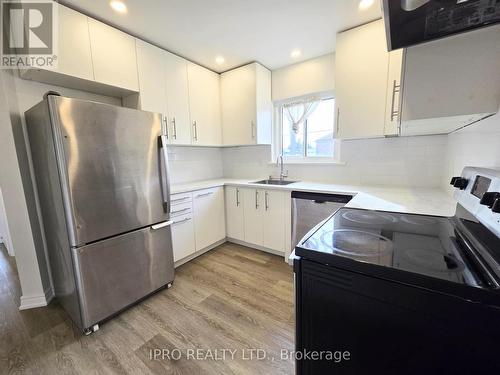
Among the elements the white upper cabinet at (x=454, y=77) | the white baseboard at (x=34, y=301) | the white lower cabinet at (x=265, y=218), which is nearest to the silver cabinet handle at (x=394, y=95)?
the white upper cabinet at (x=454, y=77)

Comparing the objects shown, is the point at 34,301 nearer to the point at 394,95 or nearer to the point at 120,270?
the point at 120,270

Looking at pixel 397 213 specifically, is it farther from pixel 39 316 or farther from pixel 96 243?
pixel 39 316

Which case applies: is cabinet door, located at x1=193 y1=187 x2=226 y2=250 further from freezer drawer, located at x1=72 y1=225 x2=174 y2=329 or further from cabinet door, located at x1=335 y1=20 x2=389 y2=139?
cabinet door, located at x1=335 y1=20 x2=389 y2=139

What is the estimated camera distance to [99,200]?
1495 mm

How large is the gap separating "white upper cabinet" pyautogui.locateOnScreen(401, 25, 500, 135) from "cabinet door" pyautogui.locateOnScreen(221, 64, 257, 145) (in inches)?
76.6

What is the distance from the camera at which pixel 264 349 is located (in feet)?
4.56

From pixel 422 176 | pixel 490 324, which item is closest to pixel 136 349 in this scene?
pixel 490 324

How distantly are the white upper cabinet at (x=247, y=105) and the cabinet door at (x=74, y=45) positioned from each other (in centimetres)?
159

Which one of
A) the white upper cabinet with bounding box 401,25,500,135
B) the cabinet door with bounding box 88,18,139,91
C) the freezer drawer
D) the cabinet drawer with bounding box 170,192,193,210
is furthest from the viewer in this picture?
the cabinet drawer with bounding box 170,192,193,210

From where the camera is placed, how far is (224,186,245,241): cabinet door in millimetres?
2766

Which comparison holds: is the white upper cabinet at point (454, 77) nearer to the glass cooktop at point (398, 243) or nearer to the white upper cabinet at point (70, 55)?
the glass cooktop at point (398, 243)

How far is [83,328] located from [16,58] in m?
2.10

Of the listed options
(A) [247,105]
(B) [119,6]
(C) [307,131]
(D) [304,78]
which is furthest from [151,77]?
(C) [307,131]

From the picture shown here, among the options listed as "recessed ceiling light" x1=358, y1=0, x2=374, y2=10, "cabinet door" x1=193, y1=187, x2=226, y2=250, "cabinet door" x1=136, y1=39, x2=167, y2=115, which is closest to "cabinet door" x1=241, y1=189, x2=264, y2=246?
"cabinet door" x1=193, y1=187, x2=226, y2=250
